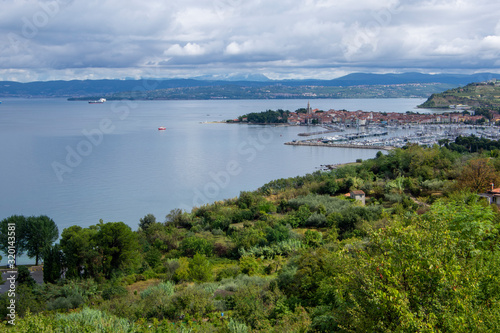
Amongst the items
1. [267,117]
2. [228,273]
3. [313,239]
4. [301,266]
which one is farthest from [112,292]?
[267,117]

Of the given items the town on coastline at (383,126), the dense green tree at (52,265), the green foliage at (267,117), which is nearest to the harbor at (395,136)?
the town on coastline at (383,126)

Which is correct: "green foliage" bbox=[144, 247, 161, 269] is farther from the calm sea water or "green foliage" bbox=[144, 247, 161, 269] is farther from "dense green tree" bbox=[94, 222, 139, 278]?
the calm sea water

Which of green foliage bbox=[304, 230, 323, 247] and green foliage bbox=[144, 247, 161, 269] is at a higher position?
green foliage bbox=[304, 230, 323, 247]

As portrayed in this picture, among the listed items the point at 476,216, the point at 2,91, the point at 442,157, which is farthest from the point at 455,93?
the point at 2,91

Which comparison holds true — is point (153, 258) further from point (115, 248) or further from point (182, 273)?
point (182, 273)

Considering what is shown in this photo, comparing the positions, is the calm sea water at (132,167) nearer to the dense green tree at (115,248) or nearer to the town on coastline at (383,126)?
the town on coastline at (383,126)

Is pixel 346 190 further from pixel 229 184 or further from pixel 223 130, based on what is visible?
pixel 223 130

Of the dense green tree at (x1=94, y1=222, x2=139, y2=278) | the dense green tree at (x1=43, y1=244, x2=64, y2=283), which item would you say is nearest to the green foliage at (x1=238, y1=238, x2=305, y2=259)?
Result: the dense green tree at (x1=94, y1=222, x2=139, y2=278)
